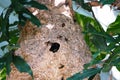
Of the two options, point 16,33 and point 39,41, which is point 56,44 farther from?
point 16,33

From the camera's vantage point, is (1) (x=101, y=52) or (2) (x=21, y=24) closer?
(1) (x=101, y=52)

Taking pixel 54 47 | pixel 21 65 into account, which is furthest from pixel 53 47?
pixel 21 65

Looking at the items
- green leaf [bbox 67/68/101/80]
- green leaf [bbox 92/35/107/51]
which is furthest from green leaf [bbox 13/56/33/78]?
green leaf [bbox 92/35/107/51]

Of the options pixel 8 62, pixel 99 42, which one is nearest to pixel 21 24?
pixel 8 62

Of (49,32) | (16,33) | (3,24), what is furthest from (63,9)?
(16,33)

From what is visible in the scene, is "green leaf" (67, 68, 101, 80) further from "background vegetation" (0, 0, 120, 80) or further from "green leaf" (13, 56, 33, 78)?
"green leaf" (13, 56, 33, 78)

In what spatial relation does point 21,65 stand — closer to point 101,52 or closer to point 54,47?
point 54,47

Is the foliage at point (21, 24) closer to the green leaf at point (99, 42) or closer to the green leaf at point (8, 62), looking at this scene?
the green leaf at point (8, 62)
